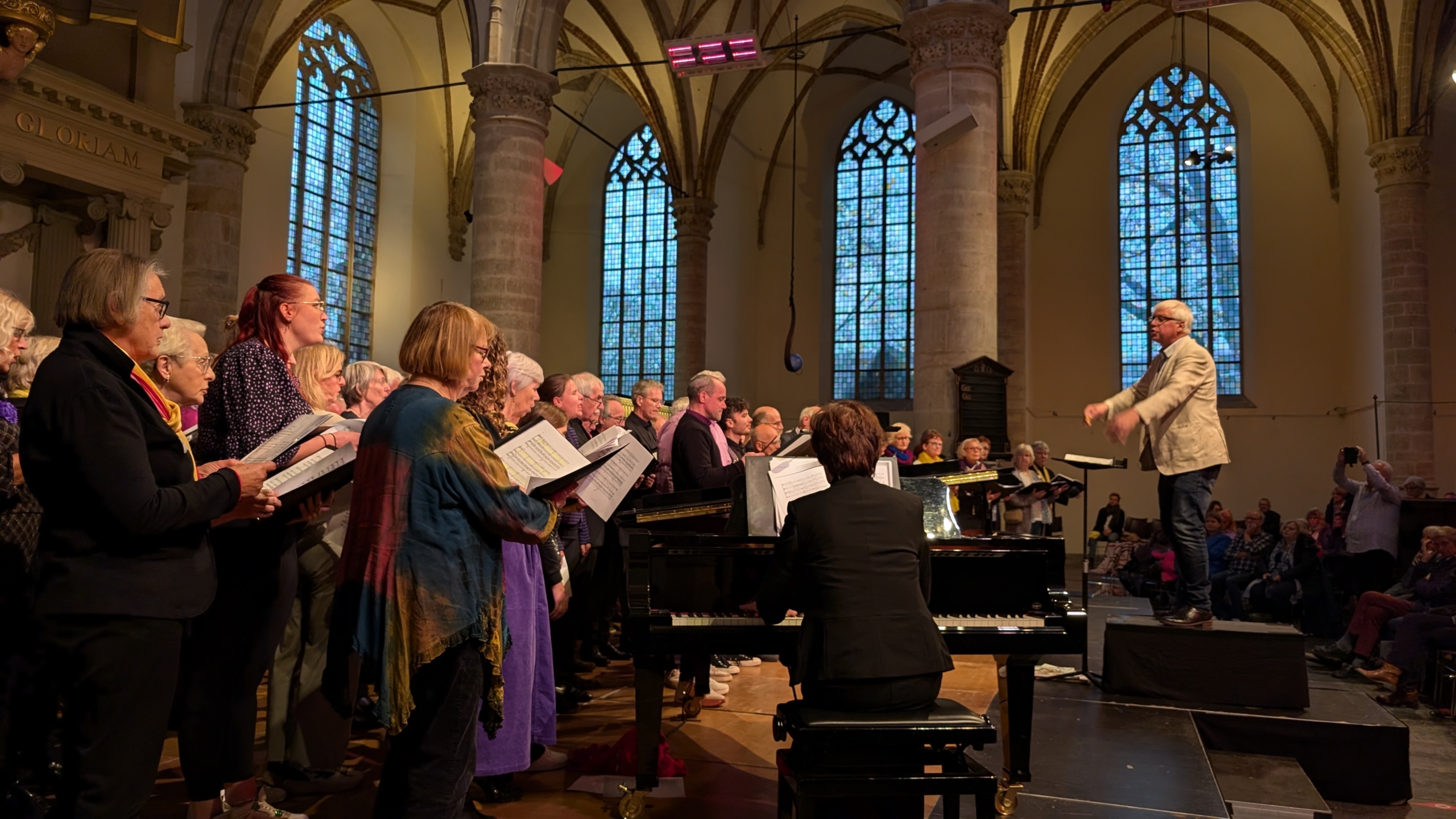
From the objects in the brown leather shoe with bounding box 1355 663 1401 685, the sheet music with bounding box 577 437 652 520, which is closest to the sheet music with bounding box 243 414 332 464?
the sheet music with bounding box 577 437 652 520

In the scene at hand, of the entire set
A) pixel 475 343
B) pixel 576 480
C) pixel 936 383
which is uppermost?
pixel 936 383

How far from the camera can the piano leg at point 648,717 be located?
3.55 metres

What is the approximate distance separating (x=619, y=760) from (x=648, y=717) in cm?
57

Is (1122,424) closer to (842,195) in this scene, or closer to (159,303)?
(159,303)

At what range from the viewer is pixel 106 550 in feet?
7.63

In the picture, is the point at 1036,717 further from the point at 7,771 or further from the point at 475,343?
the point at 7,771

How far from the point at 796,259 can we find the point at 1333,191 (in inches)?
389

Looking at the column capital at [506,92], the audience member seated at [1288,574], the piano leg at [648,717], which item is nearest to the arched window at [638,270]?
the column capital at [506,92]

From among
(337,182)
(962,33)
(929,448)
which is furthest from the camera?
(337,182)

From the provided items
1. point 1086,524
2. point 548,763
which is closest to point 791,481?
point 548,763

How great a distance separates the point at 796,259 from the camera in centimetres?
2148

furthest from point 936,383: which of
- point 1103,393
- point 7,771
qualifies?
point 1103,393

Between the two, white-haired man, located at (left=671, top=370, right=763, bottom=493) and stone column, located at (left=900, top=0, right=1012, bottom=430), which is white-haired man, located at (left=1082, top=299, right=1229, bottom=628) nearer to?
white-haired man, located at (left=671, top=370, right=763, bottom=493)

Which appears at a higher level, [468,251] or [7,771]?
[468,251]
